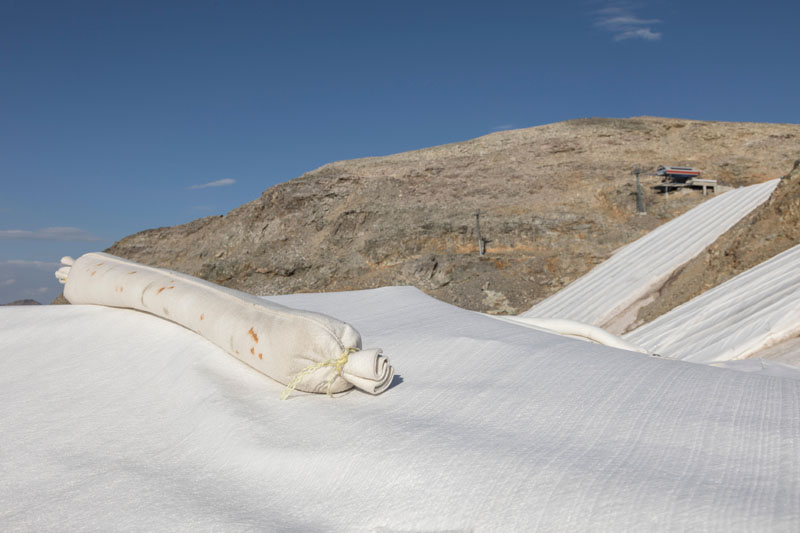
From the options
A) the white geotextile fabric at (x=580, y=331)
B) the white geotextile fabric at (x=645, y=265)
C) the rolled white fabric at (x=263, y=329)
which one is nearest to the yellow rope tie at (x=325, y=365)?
the rolled white fabric at (x=263, y=329)

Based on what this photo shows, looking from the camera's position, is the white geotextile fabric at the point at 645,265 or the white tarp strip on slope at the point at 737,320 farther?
the white geotextile fabric at the point at 645,265

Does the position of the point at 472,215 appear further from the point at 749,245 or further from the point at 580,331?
the point at 580,331

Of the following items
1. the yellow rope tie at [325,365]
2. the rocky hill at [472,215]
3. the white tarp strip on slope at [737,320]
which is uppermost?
the rocky hill at [472,215]

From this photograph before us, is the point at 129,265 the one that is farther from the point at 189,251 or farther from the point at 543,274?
the point at 189,251

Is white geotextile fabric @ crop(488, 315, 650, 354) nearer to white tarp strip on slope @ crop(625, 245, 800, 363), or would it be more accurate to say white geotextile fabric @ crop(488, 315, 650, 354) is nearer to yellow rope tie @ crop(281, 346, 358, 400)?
white tarp strip on slope @ crop(625, 245, 800, 363)

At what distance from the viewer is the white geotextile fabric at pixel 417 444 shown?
1.16 metres

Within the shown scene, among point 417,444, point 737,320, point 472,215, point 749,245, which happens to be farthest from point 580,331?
point 472,215

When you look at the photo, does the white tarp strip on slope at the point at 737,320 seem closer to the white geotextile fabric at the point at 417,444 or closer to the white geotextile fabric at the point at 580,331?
the white geotextile fabric at the point at 580,331

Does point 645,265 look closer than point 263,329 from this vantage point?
No

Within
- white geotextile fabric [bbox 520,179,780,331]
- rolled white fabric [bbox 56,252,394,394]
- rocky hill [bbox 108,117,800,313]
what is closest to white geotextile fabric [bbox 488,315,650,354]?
rolled white fabric [bbox 56,252,394,394]

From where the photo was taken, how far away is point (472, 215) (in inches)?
754

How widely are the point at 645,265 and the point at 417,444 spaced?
1023 cm

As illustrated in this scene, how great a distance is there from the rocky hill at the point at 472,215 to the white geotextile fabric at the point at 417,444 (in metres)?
12.2

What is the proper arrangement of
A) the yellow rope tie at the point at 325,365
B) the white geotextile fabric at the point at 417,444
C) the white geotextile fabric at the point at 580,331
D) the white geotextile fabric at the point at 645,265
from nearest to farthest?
the white geotextile fabric at the point at 417,444 < the yellow rope tie at the point at 325,365 < the white geotextile fabric at the point at 580,331 < the white geotextile fabric at the point at 645,265
